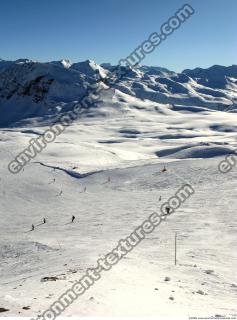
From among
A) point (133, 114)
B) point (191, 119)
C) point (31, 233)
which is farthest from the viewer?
point (133, 114)

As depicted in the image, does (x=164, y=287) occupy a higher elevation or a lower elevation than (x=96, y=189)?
lower

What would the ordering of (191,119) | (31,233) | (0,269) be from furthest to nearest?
1. (191,119)
2. (31,233)
3. (0,269)

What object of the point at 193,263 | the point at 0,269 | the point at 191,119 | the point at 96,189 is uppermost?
the point at 191,119

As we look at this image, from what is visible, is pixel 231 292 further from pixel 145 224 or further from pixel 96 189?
pixel 96 189

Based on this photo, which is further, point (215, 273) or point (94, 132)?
point (94, 132)

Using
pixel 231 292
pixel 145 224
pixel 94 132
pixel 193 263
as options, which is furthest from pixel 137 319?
pixel 94 132

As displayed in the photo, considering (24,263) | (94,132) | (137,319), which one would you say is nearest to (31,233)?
(24,263)

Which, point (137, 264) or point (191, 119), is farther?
point (191, 119)

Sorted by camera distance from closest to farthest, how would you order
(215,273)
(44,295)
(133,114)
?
(44,295), (215,273), (133,114)

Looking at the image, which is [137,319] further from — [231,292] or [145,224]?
[145,224]
